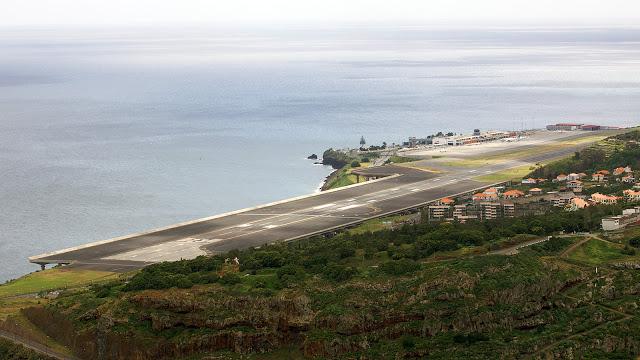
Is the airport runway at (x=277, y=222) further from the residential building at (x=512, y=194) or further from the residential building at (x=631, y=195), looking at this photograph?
the residential building at (x=631, y=195)

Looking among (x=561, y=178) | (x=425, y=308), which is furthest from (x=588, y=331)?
(x=561, y=178)

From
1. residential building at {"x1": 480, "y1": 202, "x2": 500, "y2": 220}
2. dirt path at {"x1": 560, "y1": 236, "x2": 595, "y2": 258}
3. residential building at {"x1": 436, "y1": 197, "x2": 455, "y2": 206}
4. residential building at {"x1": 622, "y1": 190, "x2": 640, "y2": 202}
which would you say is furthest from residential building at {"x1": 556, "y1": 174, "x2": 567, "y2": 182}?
dirt path at {"x1": 560, "y1": 236, "x2": 595, "y2": 258}

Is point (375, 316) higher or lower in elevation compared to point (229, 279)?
lower

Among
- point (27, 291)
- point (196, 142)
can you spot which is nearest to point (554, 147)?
point (196, 142)

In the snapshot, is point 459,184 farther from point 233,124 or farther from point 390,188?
point 233,124

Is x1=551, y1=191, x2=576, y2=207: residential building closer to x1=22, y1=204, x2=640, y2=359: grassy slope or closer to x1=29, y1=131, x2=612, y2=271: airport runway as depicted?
x1=29, y1=131, x2=612, y2=271: airport runway

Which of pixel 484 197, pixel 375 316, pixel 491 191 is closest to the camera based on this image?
pixel 375 316

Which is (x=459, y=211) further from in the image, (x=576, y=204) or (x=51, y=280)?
(x=51, y=280)
